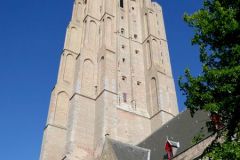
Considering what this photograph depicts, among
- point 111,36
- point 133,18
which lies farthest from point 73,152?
point 133,18

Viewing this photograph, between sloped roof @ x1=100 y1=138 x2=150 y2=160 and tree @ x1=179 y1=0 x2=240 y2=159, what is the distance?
833 centimetres

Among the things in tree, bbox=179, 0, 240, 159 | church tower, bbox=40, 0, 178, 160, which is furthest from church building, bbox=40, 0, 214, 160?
tree, bbox=179, 0, 240, 159

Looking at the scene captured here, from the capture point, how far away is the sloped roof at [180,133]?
15648 mm

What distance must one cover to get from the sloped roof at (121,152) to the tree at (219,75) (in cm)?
833

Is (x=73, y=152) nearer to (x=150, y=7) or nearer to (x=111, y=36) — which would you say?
(x=111, y=36)

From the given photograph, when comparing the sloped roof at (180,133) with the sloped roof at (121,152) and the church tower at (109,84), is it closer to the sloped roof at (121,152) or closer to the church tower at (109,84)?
the sloped roof at (121,152)

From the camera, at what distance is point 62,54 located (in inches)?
1154

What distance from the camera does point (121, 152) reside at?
17.0 m

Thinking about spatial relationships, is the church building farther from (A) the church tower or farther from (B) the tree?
(B) the tree

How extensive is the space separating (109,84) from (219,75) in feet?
50.2

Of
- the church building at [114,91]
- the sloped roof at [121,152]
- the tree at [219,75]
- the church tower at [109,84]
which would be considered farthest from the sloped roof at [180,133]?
the tree at [219,75]

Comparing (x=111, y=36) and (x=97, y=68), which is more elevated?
(x=111, y=36)

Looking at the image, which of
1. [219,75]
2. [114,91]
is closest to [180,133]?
[114,91]

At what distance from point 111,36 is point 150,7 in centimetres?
742
